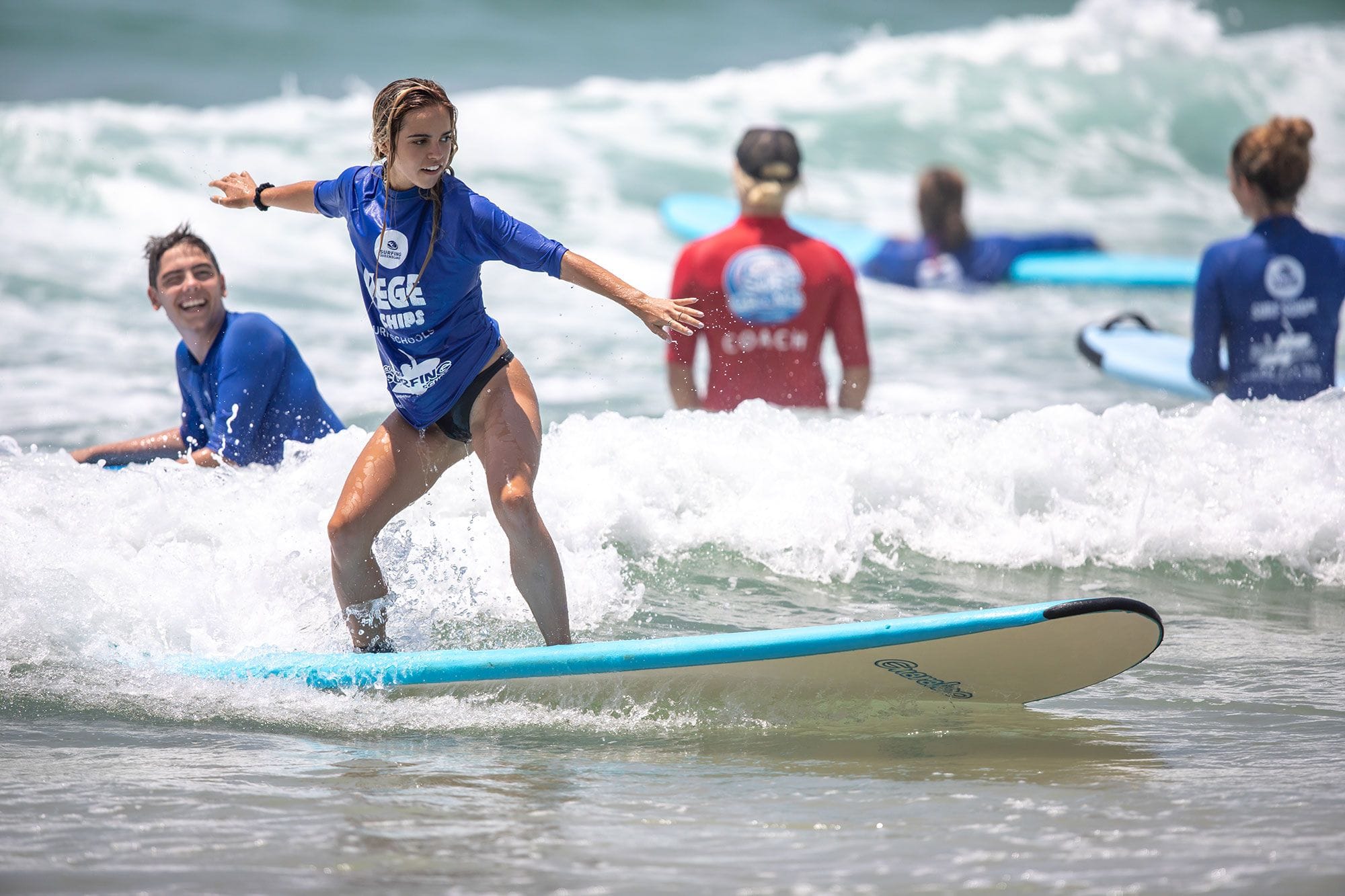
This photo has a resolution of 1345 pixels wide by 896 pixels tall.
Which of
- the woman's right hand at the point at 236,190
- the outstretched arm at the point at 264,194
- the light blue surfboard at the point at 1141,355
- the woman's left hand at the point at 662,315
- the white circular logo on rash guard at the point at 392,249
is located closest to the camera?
the woman's left hand at the point at 662,315

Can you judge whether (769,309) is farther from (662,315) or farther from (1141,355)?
(1141,355)

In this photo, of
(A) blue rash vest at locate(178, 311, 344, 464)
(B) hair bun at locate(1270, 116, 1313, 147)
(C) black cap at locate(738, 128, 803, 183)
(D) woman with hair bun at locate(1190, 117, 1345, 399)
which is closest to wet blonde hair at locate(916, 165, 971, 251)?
(D) woman with hair bun at locate(1190, 117, 1345, 399)

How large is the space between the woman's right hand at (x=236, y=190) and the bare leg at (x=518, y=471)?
0.99 metres

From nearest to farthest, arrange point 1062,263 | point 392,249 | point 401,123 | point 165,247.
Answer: point 401,123 → point 392,249 → point 165,247 → point 1062,263

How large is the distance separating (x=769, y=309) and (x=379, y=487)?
214 centimetres

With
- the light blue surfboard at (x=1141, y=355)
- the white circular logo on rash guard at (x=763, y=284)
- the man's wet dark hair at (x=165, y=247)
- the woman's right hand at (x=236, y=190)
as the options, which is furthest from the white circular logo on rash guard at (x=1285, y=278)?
the man's wet dark hair at (x=165, y=247)

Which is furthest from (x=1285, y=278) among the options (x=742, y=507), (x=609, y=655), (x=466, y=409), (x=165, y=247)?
(x=165, y=247)

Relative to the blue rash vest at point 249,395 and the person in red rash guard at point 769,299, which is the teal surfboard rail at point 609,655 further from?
the person in red rash guard at point 769,299

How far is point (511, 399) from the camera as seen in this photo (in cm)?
367

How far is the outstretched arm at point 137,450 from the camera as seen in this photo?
518 cm

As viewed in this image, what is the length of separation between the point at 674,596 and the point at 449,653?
1.31 metres

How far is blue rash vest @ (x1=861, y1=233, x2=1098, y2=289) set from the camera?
11.9 metres

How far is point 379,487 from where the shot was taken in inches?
147

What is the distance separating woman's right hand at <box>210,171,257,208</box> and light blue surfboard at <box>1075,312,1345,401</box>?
5507mm
